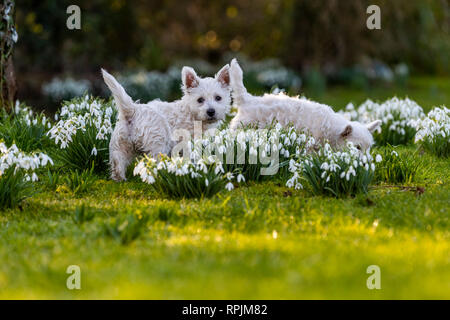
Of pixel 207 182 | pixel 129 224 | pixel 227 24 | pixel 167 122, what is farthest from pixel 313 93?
pixel 129 224

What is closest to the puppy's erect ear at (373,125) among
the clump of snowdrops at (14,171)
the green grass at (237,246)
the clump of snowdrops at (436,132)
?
the clump of snowdrops at (436,132)

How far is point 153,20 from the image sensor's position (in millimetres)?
21922

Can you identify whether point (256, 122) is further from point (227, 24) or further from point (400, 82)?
point (227, 24)

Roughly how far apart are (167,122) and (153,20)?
16309 mm

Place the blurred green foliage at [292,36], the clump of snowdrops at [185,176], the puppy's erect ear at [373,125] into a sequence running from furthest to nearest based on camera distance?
1. the blurred green foliage at [292,36]
2. the puppy's erect ear at [373,125]
3. the clump of snowdrops at [185,176]

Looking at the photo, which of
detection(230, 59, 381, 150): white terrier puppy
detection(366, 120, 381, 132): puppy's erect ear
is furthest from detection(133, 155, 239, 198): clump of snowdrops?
detection(366, 120, 381, 132): puppy's erect ear

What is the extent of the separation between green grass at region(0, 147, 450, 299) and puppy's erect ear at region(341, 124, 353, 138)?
3.78 feet

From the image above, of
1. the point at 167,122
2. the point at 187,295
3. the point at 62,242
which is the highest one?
the point at 167,122

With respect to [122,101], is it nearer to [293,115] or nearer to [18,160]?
[18,160]

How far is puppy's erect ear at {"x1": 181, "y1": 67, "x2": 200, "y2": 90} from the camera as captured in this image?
22.3 feet

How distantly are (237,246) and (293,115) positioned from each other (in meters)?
3.25

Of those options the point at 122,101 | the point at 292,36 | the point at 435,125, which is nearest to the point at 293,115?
the point at 435,125

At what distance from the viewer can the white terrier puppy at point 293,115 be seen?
709 centimetres

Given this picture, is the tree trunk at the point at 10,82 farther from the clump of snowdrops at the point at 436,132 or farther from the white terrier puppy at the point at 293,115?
the clump of snowdrops at the point at 436,132
